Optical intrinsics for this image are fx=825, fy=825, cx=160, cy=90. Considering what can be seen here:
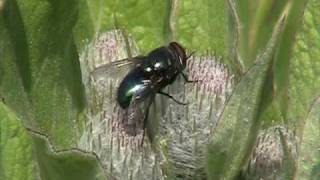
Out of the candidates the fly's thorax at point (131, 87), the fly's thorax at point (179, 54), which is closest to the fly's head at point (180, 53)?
the fly's thorax at point (179, 54)

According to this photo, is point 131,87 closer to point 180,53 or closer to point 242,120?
point 180,53

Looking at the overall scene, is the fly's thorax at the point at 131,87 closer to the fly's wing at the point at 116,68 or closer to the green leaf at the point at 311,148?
the fly's wing at the point at 116,68

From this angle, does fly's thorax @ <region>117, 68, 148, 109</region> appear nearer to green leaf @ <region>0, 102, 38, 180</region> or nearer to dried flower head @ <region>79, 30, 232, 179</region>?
dried flower head @ <region>79, 30, 232, 179</region>

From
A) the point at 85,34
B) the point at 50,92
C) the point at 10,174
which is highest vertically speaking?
the point at 85,34

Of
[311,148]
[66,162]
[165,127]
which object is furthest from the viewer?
[165,127]

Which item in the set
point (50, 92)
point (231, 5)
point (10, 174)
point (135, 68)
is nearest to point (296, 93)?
point (231, 5)

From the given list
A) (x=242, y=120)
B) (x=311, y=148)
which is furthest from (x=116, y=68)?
(x=311, y=148)

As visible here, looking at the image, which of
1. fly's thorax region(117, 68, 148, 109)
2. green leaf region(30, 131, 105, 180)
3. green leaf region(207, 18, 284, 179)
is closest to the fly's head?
fly's thorax region(117, 68, 148, 109)

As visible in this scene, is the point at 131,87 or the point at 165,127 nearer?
the point at 165,127

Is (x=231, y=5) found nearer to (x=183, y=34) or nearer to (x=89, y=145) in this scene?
(x=183, y=34)
